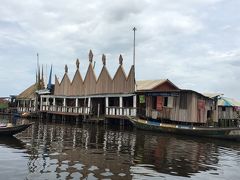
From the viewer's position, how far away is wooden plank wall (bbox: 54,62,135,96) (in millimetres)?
36463

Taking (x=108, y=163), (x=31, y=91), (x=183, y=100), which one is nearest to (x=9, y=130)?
(x=108, y=163)

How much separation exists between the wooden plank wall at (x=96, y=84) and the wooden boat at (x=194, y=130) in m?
5.46

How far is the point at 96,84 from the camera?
136 feet

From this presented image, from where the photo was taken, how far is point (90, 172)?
472 inches

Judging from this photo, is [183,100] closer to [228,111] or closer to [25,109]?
[228,111]

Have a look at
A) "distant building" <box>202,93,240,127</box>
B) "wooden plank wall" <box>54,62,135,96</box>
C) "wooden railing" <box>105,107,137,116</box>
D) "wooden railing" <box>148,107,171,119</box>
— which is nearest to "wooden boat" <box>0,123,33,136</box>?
"wooden railing" <box>105,107,137,116</box>

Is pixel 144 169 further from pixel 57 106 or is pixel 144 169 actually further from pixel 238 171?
pixel 57 106

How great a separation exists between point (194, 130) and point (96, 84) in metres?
17.0

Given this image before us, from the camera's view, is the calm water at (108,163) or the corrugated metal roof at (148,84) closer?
the calm water at (108,163)

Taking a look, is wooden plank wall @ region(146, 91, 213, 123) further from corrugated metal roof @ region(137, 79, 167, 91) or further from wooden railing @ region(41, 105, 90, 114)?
wooden railing @ region(41, 105, 90, 114)

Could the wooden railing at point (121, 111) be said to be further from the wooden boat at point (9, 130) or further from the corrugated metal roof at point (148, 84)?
the wooden boat at point (9, 130)

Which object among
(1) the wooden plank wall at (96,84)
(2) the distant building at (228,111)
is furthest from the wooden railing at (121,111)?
(2) the distant building at (228,111)

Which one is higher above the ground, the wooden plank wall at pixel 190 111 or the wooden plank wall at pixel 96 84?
the wooden plank wall at pixel 96 84

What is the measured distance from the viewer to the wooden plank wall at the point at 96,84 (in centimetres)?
3646
